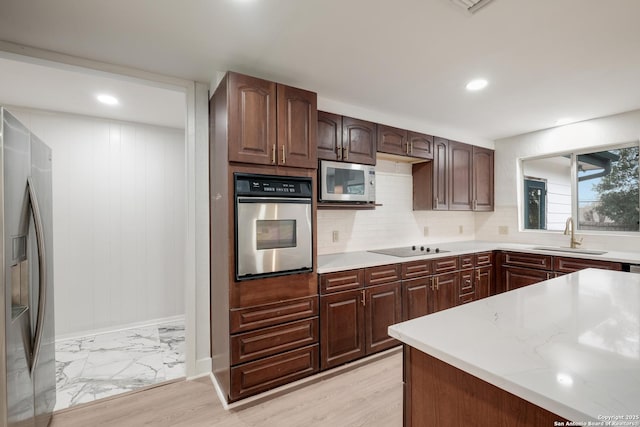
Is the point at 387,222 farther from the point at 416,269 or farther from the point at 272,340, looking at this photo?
the point at 272,340

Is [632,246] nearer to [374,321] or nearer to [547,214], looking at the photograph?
[547,214]

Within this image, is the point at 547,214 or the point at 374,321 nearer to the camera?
the point at 374,321

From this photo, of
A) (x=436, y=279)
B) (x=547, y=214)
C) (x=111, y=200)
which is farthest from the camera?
(x=547, y=214)

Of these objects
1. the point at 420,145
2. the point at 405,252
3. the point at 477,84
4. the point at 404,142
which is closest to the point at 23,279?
the point at 405,252

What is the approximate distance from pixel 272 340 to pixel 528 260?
306 cm

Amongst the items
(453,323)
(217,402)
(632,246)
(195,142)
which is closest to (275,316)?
(217,402)

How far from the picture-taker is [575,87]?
8.41 feet

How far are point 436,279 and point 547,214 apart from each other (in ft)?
7.19

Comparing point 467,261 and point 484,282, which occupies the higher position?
point 467,261

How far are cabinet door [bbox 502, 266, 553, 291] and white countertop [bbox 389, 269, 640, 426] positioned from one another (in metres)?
2.12

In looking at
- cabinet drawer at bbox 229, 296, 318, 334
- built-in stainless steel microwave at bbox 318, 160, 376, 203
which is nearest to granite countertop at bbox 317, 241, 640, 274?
cabinet drawer at bbox 229, 296, 318, 334

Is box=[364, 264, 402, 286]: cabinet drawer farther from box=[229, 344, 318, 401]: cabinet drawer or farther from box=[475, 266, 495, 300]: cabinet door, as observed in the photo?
box=[475, 266, 495, 300]: cabinet door

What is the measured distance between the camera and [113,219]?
335cm

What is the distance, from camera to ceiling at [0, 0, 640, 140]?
1583 millimetres
